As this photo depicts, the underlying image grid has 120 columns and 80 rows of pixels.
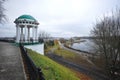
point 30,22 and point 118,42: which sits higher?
point 30,22

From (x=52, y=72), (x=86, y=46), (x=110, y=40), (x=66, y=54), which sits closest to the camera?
(x=52, y=72)

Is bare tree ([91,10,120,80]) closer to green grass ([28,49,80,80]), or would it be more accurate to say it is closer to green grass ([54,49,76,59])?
green grass ([28,49,80,80])

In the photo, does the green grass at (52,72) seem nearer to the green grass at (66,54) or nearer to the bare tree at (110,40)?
the bare tree at (110,40)

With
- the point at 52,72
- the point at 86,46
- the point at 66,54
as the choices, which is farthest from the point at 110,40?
the point at 86,46

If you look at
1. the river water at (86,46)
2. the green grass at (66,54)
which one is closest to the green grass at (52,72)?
the river water at (86,46)

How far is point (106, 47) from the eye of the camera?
67.7ft

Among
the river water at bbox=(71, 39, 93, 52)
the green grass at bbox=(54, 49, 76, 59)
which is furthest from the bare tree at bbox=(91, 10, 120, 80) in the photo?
the green grass at bbox=(54, 49, 76, 59)

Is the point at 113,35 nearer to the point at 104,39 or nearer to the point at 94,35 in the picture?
the point at 104,39

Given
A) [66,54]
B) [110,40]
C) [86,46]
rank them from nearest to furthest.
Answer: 1. [110,40]
2. [66,54]
3. [86,46]

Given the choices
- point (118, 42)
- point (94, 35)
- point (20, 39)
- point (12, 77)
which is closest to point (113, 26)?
point (118, 42)

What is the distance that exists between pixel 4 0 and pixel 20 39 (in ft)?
41.6

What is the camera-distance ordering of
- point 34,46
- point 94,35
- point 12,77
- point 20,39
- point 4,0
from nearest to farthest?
point 12,77 → point 4,0 → point 94,35 → point 34,46 → point 20,39

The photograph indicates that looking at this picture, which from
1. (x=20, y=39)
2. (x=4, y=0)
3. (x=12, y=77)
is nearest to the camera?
(x=12, y=77)

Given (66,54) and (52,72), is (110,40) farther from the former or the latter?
(66,54)
